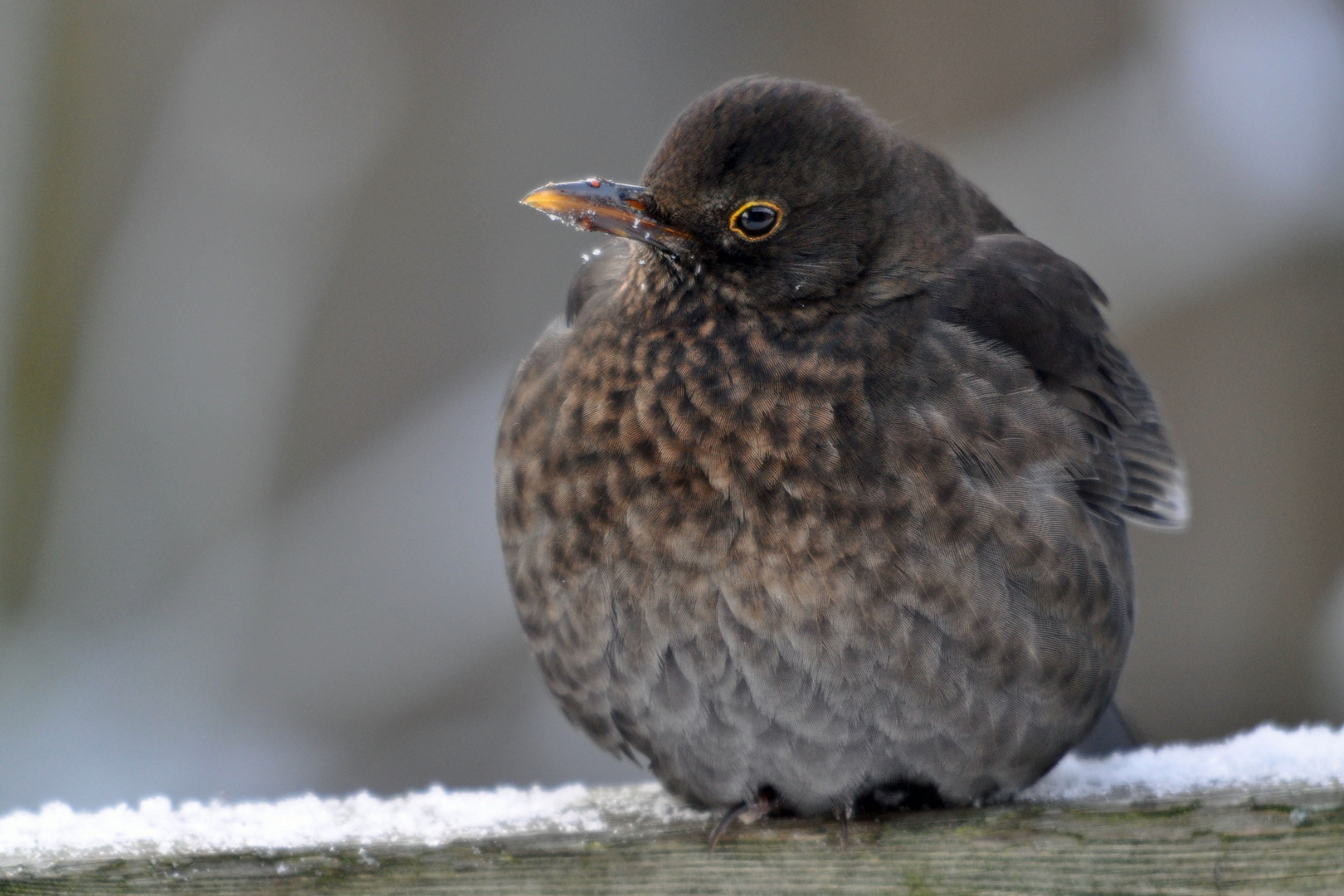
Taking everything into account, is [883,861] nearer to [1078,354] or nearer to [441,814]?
[441,814]

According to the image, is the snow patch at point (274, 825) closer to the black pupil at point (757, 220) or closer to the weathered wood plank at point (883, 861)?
the weathered wood plank at point (883, 861)

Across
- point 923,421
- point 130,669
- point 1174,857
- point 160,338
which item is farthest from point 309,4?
point 1174,857

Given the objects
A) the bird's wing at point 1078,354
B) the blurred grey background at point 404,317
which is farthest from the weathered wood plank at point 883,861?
the blurred grey background at point 404,317

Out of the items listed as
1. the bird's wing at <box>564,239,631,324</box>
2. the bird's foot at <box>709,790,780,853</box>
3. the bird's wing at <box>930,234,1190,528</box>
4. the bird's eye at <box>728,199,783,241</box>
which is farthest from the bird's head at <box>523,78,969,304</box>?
the bird's foot at <box>709,790,780,853</box>

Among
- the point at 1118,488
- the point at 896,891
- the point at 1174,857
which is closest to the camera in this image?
the point at 1174,857

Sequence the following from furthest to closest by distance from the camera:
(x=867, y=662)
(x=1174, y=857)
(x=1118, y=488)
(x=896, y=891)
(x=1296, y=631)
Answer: (x=1296, y=631), (x=1118, y=488), (x=867, y=662), (x=896, y=891), (x=1174, y=857)

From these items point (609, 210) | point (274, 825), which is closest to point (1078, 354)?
point (609, 210)

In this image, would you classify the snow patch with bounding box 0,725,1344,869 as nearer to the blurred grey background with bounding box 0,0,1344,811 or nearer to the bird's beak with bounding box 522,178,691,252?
the bird's beak with bounding box 522,178,691,252

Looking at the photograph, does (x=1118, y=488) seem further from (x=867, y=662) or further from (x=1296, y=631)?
(x=1296, y=631)
